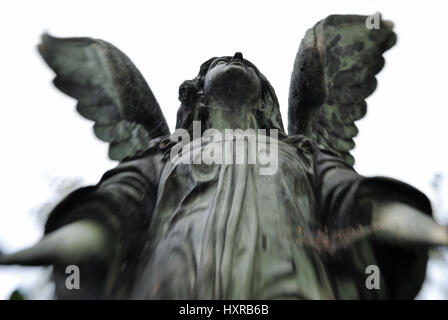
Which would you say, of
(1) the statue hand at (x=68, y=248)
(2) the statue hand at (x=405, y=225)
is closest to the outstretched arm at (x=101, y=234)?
(1) the statue hand at (x=68, y=248)

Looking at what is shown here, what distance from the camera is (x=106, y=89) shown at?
4734 millimetres

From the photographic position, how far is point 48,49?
4.61 meters

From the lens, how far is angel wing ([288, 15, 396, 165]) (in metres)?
4.63

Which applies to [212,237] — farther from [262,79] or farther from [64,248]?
[262,79]

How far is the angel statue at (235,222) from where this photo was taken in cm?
Result: 246

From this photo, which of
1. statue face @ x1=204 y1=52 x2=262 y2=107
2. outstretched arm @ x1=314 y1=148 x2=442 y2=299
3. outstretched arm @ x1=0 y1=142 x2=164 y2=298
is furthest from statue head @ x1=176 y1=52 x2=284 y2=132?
outstretched arm @ x1=314 y1=148 x2=442 y2=299

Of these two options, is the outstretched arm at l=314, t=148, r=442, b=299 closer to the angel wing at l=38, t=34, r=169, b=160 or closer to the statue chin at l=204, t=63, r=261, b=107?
the statue chin at l=204, t=63, r=261, b=107

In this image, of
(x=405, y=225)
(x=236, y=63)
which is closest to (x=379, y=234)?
(x=405, y=225)

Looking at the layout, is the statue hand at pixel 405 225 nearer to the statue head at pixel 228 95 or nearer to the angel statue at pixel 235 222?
the angel statue at pixel 235 222

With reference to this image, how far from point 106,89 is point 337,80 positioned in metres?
2.40

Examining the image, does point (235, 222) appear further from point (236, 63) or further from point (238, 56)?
point (238, 56)

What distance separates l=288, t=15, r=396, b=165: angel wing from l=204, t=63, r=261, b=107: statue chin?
625 millimetres

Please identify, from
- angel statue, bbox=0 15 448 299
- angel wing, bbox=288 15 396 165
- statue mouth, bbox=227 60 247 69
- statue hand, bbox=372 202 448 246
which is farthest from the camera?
angel wing, bbox=288 15 396 165
